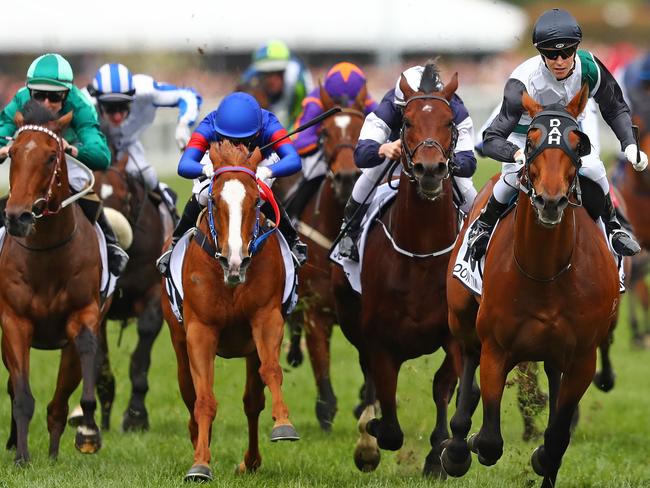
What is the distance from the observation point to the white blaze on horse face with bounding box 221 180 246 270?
792 centimetres

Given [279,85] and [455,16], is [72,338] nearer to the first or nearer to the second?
[279,85]

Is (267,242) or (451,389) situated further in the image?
(451,389)

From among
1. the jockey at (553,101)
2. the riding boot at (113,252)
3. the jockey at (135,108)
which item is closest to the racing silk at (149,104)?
the jockey at (135,108)

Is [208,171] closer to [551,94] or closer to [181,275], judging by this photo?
[181,275]

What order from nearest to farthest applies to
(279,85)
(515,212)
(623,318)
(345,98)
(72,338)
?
(515,212), (72,338), (345,98), (279,85), (623,318)

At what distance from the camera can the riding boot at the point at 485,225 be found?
817 centimetres

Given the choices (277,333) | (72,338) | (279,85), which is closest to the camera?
(277,333)

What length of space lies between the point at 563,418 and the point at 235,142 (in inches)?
98.8

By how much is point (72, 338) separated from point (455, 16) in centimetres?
2978

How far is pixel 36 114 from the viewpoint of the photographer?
895 cm

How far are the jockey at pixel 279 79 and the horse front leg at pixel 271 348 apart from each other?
22.7 ft

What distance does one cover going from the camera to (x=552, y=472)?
822 centimetres

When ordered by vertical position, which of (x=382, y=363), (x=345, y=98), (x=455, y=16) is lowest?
(x=382, y=363)

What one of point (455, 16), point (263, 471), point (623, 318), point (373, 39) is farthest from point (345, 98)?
point (373, 39)
